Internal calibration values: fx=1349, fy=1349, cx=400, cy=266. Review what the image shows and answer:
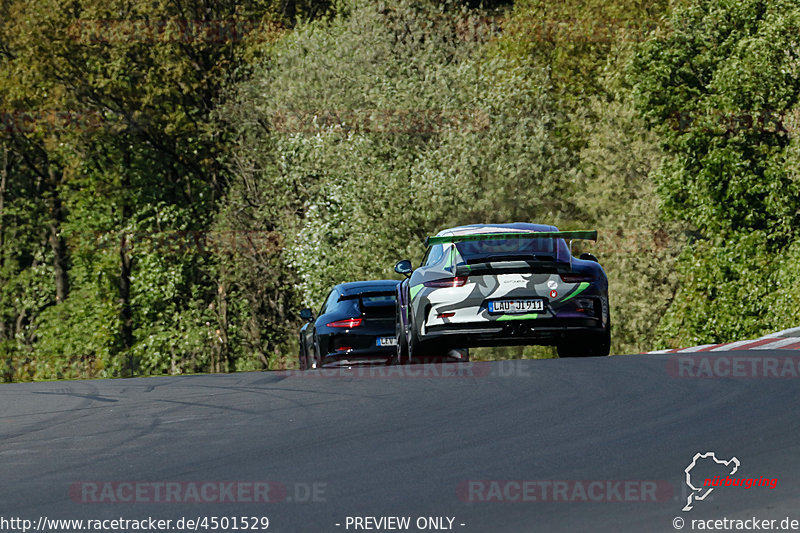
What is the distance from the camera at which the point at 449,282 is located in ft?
49.2

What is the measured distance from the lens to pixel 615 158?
43.2 m

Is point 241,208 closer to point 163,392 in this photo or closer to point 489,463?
point 163,392

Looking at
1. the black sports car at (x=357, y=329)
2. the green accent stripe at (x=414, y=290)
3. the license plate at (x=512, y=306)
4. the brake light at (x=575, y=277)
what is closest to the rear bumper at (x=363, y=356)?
the black sports car at (x=357, y=329)

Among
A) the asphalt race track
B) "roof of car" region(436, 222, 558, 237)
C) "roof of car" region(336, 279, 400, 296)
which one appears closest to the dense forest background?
"roof of car" region(336, 279, 400, 296)

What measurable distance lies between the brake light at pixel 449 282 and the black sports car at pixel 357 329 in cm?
386

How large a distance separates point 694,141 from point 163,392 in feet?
82.4

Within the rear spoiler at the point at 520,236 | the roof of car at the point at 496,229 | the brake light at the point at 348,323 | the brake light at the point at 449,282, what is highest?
the roof of car at the point at 496,229

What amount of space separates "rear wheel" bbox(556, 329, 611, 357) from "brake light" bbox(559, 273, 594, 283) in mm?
682

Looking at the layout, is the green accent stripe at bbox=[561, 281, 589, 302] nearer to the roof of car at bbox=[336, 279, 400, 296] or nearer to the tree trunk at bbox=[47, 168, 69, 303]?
the roof of car at bbox=[336, 279, 400, 296]

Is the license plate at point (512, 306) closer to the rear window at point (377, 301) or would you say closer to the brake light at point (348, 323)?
the brake light at point (348, 323)

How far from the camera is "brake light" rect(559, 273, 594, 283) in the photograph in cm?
1498

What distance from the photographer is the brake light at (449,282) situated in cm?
1490

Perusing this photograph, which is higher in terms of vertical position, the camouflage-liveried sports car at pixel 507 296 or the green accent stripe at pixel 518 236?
the green accent stripe at pixel 518 236

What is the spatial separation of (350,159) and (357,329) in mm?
22419
